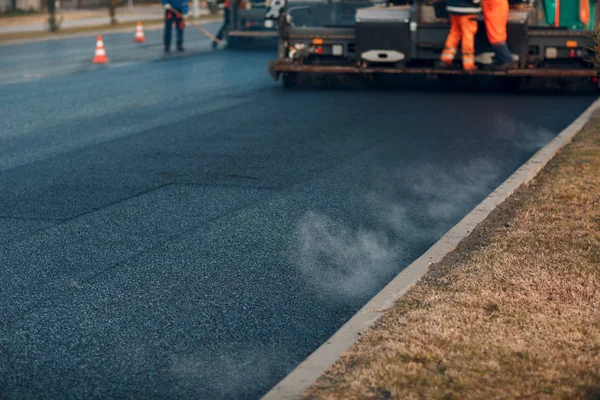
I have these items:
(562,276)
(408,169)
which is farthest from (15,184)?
(562,276)

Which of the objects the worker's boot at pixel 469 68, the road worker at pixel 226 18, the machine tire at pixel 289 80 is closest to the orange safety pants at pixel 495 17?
the worker's boot at pixel 469 68

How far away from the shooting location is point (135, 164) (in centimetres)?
1019

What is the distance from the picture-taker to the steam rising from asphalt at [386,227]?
6487mm

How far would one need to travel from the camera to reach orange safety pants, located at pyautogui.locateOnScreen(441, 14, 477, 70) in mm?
15297

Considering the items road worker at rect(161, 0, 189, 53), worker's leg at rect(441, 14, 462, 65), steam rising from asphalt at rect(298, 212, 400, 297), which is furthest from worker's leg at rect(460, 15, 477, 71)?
road worker at rect(161, 0, 189, 53)

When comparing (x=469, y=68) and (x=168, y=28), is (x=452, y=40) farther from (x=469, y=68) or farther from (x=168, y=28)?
(x=168, y=28)

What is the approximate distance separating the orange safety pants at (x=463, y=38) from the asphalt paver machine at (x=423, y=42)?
172 millimetres

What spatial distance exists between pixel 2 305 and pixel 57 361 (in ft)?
3.18

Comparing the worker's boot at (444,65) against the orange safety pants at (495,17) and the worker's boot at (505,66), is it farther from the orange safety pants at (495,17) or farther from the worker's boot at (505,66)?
the orange safety pants at (495,17)

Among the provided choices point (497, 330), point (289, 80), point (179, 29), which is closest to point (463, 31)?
point (289, 80)

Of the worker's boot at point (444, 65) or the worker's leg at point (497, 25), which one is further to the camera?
the worker's boot at point (444, 65)

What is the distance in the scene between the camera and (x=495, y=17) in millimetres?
15039

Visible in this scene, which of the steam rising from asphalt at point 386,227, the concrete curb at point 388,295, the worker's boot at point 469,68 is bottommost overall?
the steam rising from asphalt at point 386,227

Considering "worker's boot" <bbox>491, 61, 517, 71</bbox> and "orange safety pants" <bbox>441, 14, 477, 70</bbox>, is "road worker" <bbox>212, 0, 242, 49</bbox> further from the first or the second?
"worker's boot" <bbox>491, 61, 517, 71</bbox>
